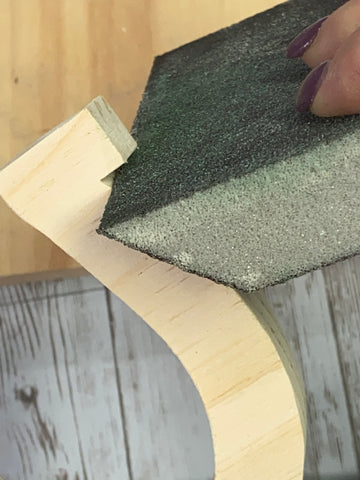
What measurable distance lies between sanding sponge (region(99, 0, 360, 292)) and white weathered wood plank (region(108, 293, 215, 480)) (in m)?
0.54

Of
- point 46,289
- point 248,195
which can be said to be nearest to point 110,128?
point 248,195

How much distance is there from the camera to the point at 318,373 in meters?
0.84

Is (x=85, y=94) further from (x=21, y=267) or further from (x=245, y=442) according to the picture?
(x=245, y=442)

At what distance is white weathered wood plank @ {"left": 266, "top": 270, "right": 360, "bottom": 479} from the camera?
82cm

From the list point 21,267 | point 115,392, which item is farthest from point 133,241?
point 115,392

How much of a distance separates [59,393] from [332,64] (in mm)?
735

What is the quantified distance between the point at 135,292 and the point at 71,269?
0.24 metres

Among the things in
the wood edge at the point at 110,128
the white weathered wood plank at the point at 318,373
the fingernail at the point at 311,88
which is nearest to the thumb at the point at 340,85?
the fingernail at the point at 311,88

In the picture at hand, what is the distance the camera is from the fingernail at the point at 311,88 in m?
0.33

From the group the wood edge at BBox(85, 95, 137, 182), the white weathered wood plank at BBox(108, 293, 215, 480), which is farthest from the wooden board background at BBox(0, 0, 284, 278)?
the white weathered wood plank at BBox(108, 293, 215, 480)

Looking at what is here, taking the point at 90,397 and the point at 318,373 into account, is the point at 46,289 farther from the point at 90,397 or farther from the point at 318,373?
the point at 318,373

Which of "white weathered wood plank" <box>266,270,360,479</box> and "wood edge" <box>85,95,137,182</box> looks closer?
"wood edge" <box>85,95,137,182</box>

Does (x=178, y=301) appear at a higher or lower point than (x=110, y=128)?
lower

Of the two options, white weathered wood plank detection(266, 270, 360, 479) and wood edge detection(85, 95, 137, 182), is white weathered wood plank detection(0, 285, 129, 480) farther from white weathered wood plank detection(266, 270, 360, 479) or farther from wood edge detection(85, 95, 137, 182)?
wood edge detection(85, 95, 137, 182)
